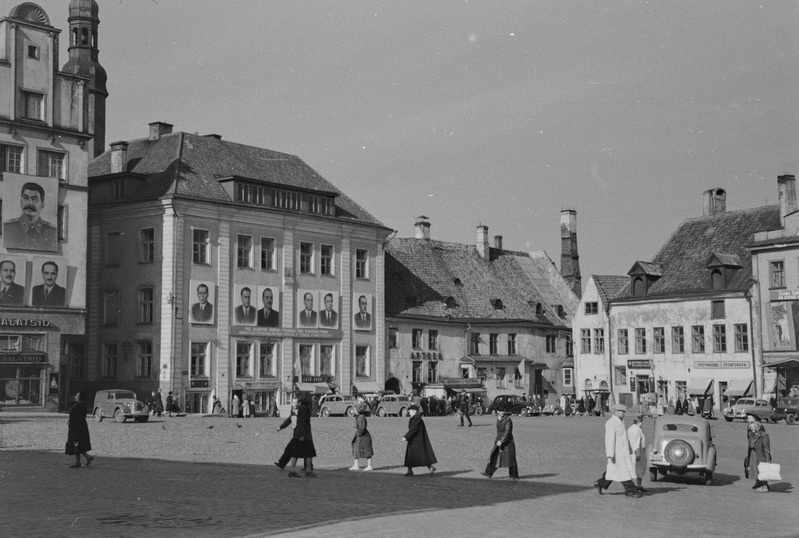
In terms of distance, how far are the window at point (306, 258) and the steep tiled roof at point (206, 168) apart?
135 inches

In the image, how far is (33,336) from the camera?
2272 inches

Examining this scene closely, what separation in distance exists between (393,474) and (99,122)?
72.1m

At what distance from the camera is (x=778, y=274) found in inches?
2564

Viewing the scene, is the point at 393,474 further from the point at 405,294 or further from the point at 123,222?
the point at 405,294

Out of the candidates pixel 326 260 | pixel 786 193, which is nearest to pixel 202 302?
pixel 326 260

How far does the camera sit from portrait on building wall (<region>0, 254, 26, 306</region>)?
186ft

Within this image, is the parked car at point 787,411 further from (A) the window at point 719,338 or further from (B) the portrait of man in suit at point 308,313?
(B) the portrait of man in suit at point 308,313

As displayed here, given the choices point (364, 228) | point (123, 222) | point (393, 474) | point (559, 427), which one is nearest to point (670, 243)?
point (364, 228)

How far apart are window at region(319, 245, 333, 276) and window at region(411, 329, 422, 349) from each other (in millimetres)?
8897

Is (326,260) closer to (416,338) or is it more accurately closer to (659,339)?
(416,338)

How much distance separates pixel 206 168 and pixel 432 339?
21258mm

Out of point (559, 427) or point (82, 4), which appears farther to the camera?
point (82, 4)

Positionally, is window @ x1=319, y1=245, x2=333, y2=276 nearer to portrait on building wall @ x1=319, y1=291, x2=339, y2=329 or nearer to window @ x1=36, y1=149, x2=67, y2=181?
portrait on building wall @ x1=319, y1=291, x2=339, y2=329

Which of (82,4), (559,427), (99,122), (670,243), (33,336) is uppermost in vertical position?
(82,4)
